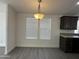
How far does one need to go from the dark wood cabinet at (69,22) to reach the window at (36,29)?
110 cm

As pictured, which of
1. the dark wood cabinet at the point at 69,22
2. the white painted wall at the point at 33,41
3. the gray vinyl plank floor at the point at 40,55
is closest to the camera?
the gray vinyl plank floor at the point at 40,55

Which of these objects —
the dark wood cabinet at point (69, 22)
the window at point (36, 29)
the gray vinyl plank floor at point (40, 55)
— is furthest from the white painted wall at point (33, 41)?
the gray vinyl plank floor at point (40, 55)

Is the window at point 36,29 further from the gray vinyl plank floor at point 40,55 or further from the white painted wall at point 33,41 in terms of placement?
the gray vinyl plank floor at point 40,55

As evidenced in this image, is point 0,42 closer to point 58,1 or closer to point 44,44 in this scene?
point 44,44

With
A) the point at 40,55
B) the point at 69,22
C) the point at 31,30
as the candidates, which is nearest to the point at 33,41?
the point at 31,30

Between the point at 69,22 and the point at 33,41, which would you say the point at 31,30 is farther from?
the point at 69,22

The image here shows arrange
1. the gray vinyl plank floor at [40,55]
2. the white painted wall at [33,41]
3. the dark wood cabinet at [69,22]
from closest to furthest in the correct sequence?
1. the gray vinyl plank floor at [40,55]
2. the dark wood cabinet at [69,22]
3. the white painted wall at [33,41]

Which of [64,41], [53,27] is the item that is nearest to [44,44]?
[53,27]

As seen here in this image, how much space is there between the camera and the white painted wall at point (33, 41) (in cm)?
880

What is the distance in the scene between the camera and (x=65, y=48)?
23.7ft

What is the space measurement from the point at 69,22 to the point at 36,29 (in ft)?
7.55

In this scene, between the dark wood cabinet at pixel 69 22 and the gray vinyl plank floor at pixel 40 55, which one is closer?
the gray vinyl plank floor at pixel 40 55

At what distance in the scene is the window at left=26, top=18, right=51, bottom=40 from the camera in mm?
8875

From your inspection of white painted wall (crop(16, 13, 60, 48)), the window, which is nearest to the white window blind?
the window
